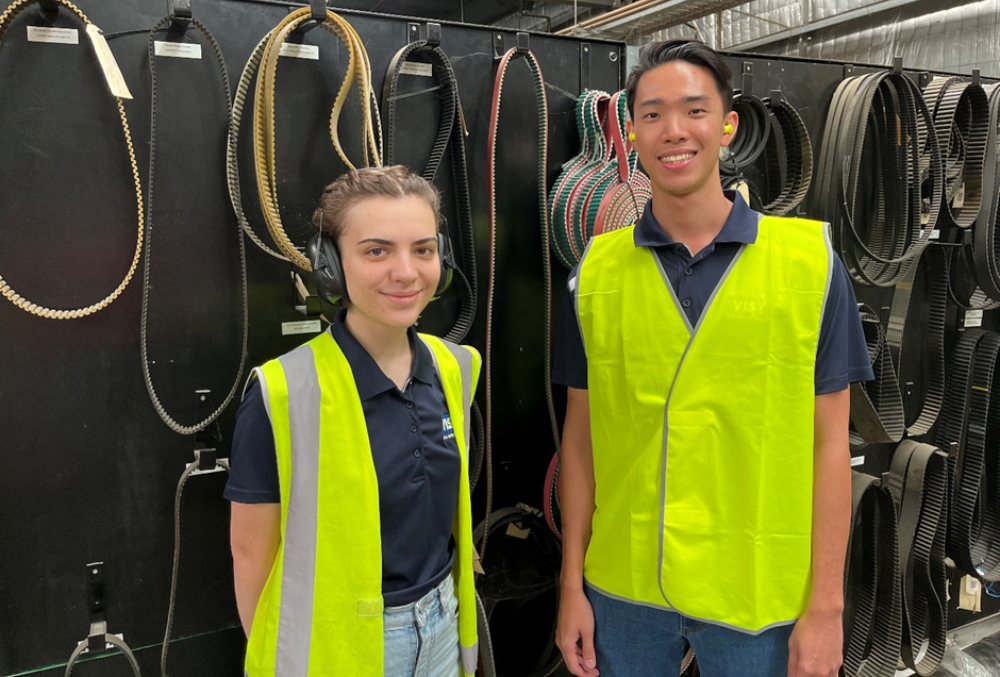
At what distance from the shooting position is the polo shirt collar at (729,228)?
4.84 feet

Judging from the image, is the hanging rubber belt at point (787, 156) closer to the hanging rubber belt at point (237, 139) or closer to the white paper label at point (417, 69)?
the white paper label at point (417, 69)

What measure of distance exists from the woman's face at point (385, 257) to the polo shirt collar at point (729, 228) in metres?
0.54

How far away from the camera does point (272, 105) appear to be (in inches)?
70.0

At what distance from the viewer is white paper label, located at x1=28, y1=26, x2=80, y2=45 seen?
1659mm

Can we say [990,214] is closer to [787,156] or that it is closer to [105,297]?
[787,156]

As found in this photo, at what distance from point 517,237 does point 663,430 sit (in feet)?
3.21

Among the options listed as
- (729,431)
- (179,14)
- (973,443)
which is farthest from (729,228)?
(973,443)

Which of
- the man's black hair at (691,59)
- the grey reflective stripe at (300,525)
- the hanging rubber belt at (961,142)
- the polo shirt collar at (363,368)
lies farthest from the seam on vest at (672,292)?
the hanging rubber belt at (961,142)

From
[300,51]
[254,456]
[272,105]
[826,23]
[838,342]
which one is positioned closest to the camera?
[254,456]

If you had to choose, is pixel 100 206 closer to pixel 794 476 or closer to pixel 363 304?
pixel 363 304

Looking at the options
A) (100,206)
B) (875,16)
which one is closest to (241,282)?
(100,206)

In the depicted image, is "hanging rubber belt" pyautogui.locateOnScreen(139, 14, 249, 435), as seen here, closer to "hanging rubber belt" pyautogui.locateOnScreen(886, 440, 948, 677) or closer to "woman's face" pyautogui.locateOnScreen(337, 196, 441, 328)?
"woman's face" pyautogui.locateOnScreen(337, 196, 441, 328)

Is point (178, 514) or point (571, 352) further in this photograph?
point (178, 514)

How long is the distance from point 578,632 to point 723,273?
3.05ft
